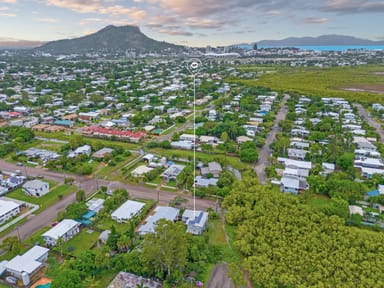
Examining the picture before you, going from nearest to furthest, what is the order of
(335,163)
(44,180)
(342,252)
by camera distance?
(342,252) < (44,180) < (335,163)

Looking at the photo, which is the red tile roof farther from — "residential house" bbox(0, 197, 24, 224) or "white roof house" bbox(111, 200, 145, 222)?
"residential house" bbox(0, 197, 24, 224)

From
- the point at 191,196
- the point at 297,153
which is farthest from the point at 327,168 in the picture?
the point at 191,196

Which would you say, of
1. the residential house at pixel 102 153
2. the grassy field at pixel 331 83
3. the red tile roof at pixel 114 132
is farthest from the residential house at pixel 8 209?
the grassy field at pixel 331 83

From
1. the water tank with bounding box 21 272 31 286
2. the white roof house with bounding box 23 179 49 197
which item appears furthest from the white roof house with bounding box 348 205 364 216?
the white roof house with bounding box 23 179 49 197

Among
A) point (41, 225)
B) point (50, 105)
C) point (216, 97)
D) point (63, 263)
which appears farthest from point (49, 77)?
point (63, 263)

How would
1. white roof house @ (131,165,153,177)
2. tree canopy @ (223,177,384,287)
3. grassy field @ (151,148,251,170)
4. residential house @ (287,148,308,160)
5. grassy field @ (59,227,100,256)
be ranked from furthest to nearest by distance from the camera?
1. residential house @ (287,148,308,160)
2. grassy field @ (151,148,251,170)
3. white roof house @ (131,165,153,177)
4. grassy field @ (59,227,100,256)
5. tree canopy @ (223,177,384,287)

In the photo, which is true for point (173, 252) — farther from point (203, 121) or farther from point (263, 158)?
point (203, 121)
